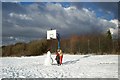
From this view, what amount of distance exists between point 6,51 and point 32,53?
17.8 ft

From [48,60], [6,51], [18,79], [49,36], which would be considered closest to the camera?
[18,79]

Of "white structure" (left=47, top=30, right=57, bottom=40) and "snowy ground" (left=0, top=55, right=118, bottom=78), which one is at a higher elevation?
"white structure" (left=47, top=30, right=57, bottom=40)

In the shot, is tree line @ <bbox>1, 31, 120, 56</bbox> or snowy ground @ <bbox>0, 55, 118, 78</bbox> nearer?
snowy ground @ <bbox>0, 55, 118, 78</bbox>

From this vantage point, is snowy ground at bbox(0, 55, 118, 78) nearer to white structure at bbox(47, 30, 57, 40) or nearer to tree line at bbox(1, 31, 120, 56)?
white structure at bbox(47, 30, 57, 40)

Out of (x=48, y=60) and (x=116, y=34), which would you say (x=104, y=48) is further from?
(x=48, y=60)

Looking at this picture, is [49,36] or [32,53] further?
[32,53]

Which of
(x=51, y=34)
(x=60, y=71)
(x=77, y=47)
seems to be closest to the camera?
(x=60, y=71)

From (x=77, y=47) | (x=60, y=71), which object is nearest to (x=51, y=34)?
(x=60, y=71)

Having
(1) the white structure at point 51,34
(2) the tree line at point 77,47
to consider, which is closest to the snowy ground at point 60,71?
(1) the white structure at point 51,34

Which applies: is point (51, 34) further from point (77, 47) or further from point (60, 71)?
point (77, 47)

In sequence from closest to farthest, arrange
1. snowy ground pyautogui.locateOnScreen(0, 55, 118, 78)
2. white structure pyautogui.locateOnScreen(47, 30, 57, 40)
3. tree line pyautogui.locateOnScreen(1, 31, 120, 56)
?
1. snowy ground pyautogui.locateOnScreen(0, 55, 118, 78)
2. white structure pyautogui.locateOnScreen(47, 30, 57, 40)
3. tree line pyautogui.locateOnScreen(1, 31, 120, 56)

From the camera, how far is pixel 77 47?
164ft

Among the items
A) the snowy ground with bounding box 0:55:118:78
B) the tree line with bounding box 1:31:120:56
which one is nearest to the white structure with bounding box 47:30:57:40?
the snowy ground with bounding box 0:55:118:78

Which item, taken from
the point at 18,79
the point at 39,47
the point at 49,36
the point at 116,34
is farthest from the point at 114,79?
the point at 39,47
